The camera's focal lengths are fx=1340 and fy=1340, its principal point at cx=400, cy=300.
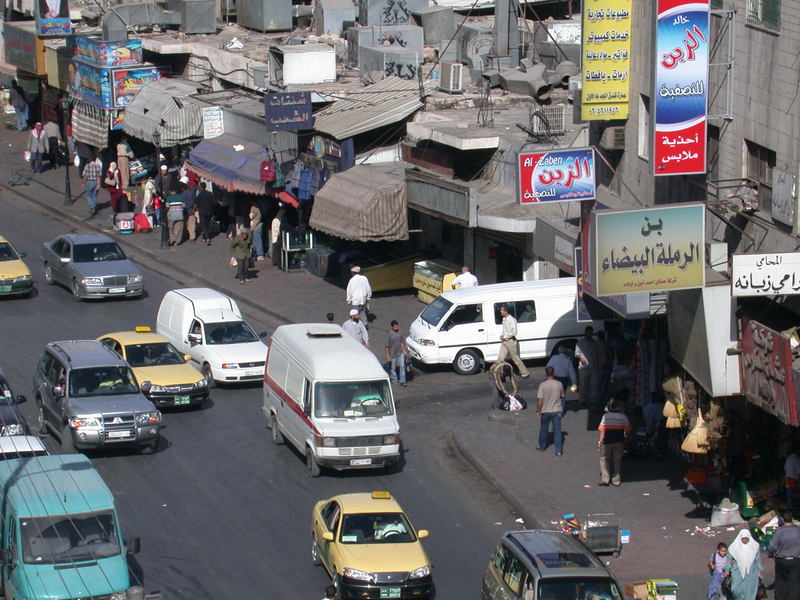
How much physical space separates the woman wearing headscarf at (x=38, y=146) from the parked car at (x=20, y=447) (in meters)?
35.1

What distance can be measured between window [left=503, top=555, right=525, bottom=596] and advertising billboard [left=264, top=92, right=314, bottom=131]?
22.8 metres

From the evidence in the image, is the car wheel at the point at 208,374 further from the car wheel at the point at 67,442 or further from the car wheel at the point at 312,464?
the car wheel at the point at 312,464

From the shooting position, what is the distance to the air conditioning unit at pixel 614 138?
28.3 metres

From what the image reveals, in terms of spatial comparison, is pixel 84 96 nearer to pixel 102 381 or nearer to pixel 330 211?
pixel 330 211

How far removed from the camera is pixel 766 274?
61.6 ft

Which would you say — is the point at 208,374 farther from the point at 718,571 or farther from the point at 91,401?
the point at 718,571

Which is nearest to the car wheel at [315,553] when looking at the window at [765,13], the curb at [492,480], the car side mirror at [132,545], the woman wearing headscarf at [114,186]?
the car side mirror at [132,545]

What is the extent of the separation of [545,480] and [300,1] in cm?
4361

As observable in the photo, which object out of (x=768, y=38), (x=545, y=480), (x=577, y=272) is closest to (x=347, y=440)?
(x=545, y=480)

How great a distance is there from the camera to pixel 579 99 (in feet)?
94.8

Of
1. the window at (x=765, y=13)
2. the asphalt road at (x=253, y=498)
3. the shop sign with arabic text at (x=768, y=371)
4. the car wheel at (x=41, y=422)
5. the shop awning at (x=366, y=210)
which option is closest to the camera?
the shop sign with arabic text at (x=768, y=371)

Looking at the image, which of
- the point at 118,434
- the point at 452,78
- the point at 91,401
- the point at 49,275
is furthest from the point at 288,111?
the point at 118,434

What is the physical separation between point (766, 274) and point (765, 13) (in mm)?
5133

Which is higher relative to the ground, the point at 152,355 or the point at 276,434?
the point at 152,355
